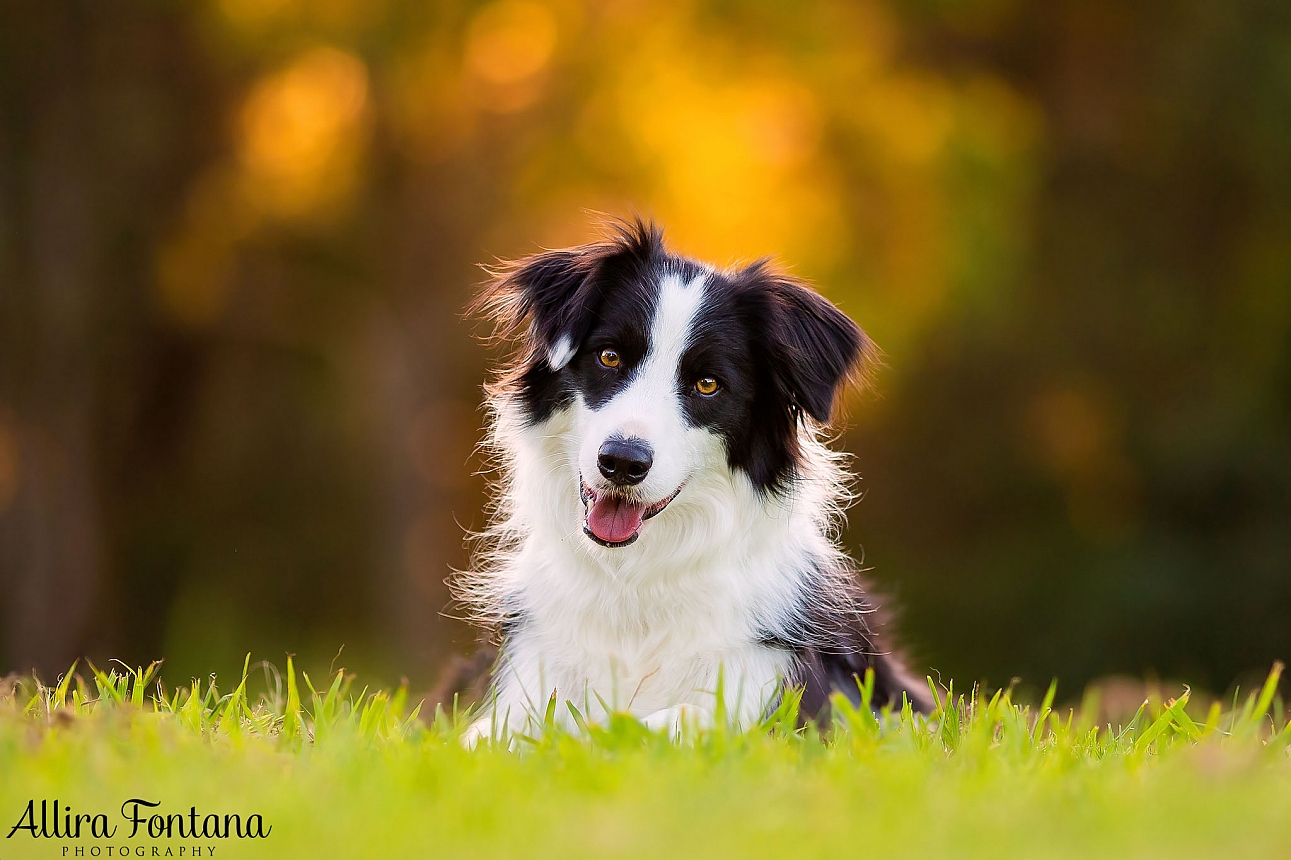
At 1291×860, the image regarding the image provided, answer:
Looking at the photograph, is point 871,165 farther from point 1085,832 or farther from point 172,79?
point 1085,832

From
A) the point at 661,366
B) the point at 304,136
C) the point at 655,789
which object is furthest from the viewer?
the point at 304,136

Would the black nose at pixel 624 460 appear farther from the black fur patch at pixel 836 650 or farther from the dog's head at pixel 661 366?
the black fur patch at pixel 836 650

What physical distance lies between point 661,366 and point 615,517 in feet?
1.64

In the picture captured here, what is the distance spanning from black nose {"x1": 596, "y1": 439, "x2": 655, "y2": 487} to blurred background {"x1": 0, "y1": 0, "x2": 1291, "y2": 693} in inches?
252

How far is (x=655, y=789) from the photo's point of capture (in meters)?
2.92

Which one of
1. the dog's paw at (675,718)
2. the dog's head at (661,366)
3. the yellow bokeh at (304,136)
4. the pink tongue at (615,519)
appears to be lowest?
the dog's paw at (675,718)

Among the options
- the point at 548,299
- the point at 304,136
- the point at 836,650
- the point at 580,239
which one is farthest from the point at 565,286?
the point at 304,136

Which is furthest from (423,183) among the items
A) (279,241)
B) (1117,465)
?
(1117,465)

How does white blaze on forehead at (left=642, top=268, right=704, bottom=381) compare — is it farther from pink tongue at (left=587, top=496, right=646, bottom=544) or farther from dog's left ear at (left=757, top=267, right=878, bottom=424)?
pink tongue at (left=587, top=496, right=646, bottom=544)

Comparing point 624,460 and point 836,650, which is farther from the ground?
point 624,460

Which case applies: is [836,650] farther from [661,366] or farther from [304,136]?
[304,136]

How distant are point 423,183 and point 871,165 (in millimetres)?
3967

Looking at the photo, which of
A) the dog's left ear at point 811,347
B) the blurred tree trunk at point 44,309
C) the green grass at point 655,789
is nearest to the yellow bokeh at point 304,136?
the blurred tree trunk at point 44,309

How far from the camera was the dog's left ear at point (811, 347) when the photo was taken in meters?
4.52
